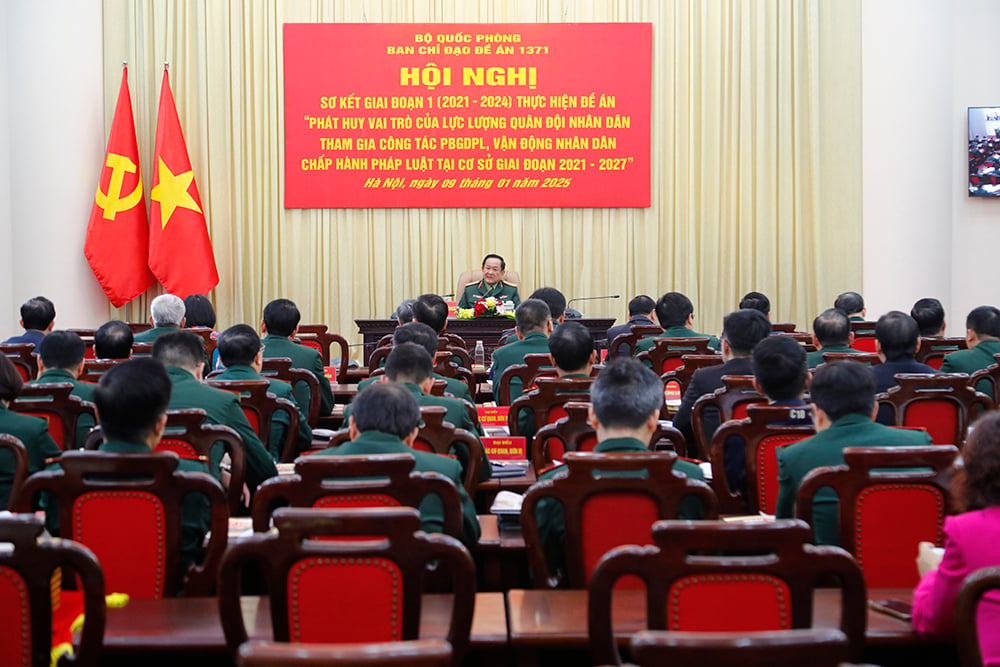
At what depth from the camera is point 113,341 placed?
5559 mm

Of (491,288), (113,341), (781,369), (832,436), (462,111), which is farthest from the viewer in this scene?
(462,111)

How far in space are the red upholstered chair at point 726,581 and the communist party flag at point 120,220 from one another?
30.3ft

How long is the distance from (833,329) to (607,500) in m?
3.49

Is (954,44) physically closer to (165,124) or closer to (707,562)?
(165,124)

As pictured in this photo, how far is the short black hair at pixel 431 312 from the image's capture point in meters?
6.70

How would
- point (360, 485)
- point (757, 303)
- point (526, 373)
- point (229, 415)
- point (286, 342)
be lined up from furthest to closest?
point (757, 303), point (286, 342), point (526, 373), point (229, 415), point (360, 485)

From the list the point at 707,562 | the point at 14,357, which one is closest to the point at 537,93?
the point at 14,357

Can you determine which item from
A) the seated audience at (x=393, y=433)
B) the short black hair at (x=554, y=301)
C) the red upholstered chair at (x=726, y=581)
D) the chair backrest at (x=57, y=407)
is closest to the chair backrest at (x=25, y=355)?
the chair backrest at (x=57, y=407)

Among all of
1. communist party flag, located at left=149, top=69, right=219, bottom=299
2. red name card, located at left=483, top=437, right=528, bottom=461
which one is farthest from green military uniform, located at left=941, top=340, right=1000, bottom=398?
communist party flag, located at left=149, top=69, right=219, bottom=299

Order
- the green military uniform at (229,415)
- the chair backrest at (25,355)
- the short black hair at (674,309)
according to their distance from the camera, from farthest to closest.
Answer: the short black hair at (674,309) → the chair backrest at (25,355) → the green military uniform at (229,415)

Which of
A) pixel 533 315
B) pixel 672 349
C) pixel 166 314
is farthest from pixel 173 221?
pixel 672 349

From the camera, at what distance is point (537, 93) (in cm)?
1057

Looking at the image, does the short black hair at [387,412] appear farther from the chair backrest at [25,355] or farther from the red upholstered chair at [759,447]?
the chair backrest at [25,355]

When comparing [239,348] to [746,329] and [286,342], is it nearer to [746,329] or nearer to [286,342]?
[286,342]
